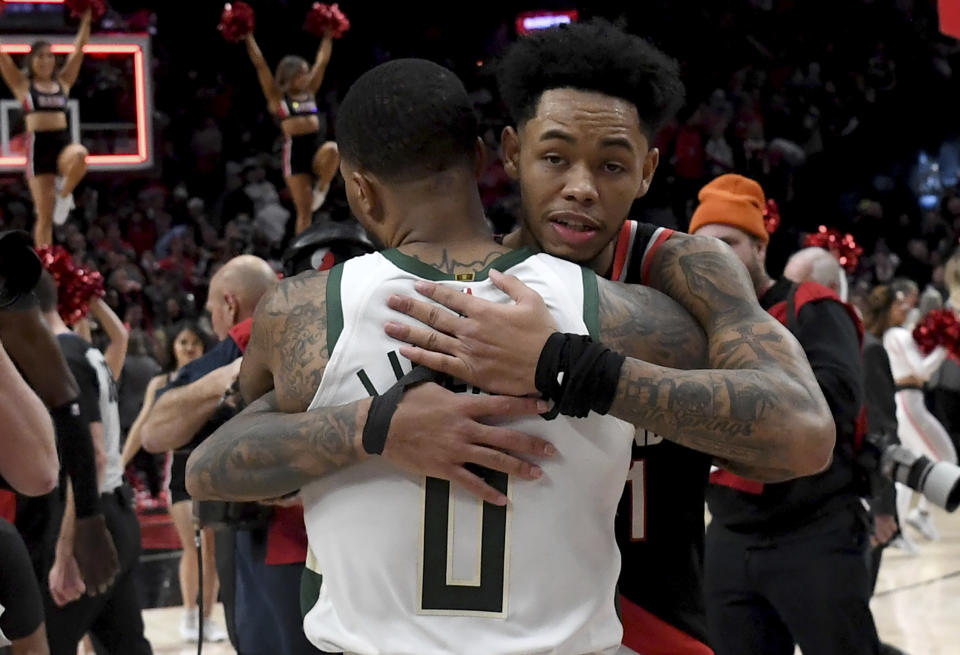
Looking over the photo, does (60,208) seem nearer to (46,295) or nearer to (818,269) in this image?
(46,295)

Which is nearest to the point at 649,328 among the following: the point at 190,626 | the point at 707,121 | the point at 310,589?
the point at 310,589

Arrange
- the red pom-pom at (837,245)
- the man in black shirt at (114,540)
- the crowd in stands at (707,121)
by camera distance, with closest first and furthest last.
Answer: the man in black shirt at (114,540) < the red pom-pom at (837,245) < the crowd in stands at (707,121)

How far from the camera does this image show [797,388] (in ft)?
6.31

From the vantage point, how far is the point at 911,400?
30.5 feet

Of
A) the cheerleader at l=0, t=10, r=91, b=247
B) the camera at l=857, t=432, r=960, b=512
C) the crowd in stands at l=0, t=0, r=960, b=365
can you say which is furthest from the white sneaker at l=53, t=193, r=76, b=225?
the camera at l=857, t=432, r=960, b=512

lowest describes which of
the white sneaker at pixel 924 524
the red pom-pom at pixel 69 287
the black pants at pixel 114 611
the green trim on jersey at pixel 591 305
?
the white sneaker at pixel 924 524

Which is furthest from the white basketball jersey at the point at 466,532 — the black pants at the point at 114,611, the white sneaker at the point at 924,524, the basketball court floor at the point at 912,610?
the white sneaker at the point at 924,524

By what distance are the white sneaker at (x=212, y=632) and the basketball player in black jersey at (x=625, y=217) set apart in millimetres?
4878

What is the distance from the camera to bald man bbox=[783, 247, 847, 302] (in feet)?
16.9

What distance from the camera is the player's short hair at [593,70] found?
2.11 m

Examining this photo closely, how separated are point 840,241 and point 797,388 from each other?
610cm

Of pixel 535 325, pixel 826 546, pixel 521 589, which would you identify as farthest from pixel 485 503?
pixel 826 546

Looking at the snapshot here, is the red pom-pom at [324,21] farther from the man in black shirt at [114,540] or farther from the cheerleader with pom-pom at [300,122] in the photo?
the man in black shirt at [114,540]

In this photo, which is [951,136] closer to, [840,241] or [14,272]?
[840,241]
